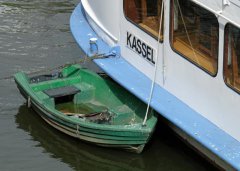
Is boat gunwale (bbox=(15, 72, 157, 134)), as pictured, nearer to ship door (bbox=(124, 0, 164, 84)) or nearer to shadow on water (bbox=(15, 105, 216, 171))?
shadow on water (bbox=(15, 105, 216, 171))

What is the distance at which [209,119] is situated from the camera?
6.81 metres

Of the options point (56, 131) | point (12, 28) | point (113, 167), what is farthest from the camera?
point (12, 28)

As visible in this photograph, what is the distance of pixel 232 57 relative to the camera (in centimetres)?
643

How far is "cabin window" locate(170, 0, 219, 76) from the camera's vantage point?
262 inches

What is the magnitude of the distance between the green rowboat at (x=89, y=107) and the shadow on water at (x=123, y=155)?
19 centimetres

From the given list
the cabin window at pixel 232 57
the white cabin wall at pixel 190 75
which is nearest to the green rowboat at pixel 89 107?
the white cabin wall at pixel 190 75

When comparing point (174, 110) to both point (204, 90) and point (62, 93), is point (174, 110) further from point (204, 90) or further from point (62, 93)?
point (62, 93)

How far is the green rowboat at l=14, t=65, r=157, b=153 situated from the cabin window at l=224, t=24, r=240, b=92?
1166 millimetres

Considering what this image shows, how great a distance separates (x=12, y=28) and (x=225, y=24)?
19.4 ft

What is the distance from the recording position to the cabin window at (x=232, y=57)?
633 centimetres

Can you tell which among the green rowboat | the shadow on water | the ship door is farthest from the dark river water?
the ship door

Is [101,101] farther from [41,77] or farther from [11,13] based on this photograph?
[11,13]

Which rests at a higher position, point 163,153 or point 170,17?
point 170,17

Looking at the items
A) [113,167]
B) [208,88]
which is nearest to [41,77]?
[113,167]
